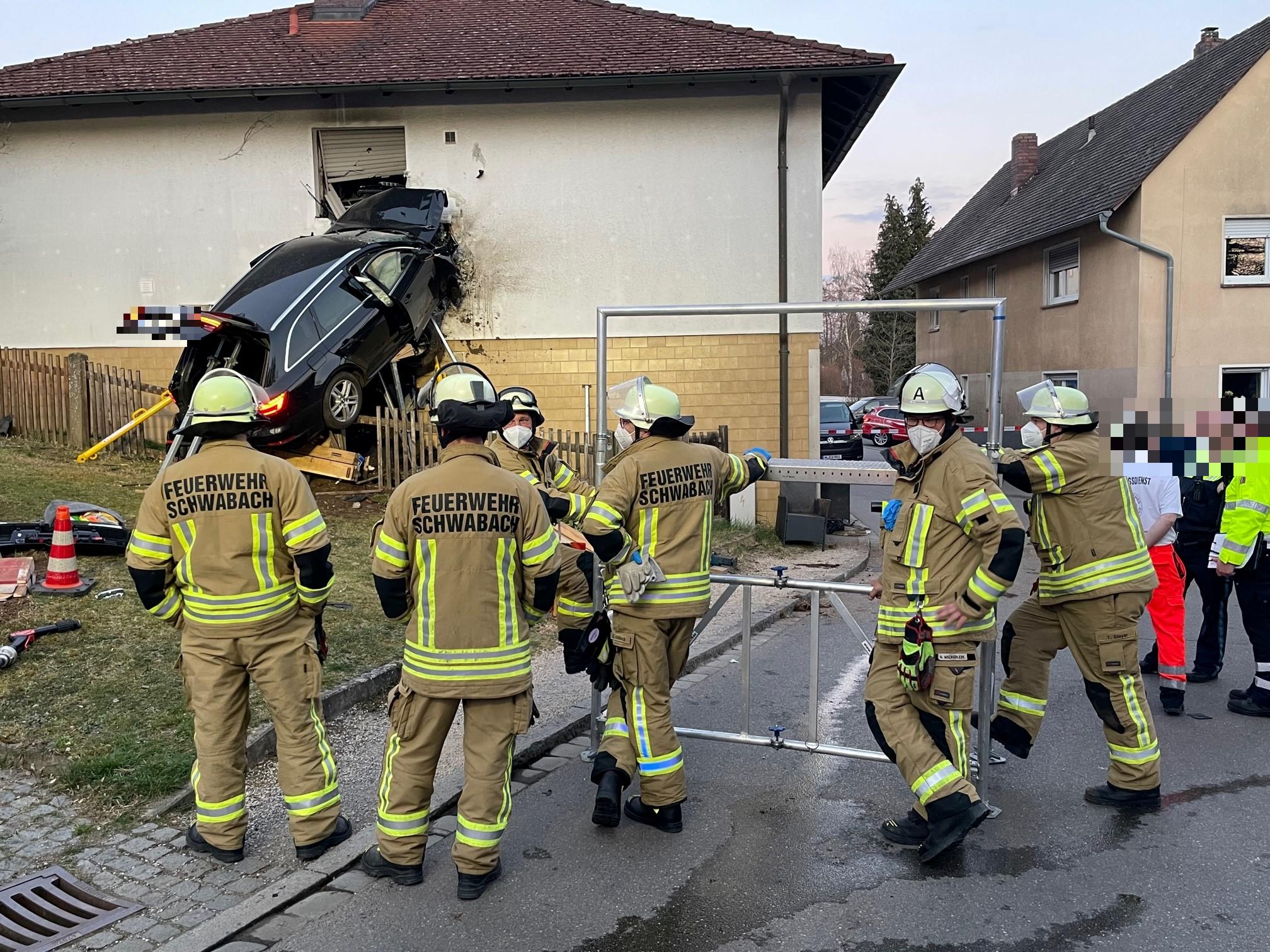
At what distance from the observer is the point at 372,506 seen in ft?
36.7

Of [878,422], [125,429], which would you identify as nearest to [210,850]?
[125,429]

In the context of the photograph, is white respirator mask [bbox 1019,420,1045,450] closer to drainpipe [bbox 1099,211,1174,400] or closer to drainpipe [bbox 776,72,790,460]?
drainpipe [bbox 776,72,790,460]

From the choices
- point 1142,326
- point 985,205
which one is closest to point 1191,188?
point 1142,326

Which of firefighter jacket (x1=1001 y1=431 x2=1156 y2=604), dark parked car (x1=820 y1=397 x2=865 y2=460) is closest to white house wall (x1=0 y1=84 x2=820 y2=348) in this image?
dark parked car (x1=820 y1=397 x2=865 y2=460)

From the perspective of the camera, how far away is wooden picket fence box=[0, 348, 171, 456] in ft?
40.5

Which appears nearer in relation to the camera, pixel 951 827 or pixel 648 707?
pixel 951 827

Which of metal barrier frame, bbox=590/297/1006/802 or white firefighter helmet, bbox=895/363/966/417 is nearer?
white firefighter helmet, bbox=895/363/966/417

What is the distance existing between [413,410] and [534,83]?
5.40 meters

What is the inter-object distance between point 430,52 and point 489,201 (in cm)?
261

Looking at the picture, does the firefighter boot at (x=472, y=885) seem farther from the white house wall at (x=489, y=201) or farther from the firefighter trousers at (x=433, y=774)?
the white house wall at (x=489, y=201)

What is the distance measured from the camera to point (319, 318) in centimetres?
1059

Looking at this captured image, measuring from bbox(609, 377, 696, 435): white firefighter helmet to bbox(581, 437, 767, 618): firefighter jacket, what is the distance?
0.26 feet

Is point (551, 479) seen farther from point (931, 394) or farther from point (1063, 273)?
point (1063, 273)

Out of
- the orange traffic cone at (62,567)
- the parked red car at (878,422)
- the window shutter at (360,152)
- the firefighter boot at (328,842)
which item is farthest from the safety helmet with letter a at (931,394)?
the parked red car at (878,422)
